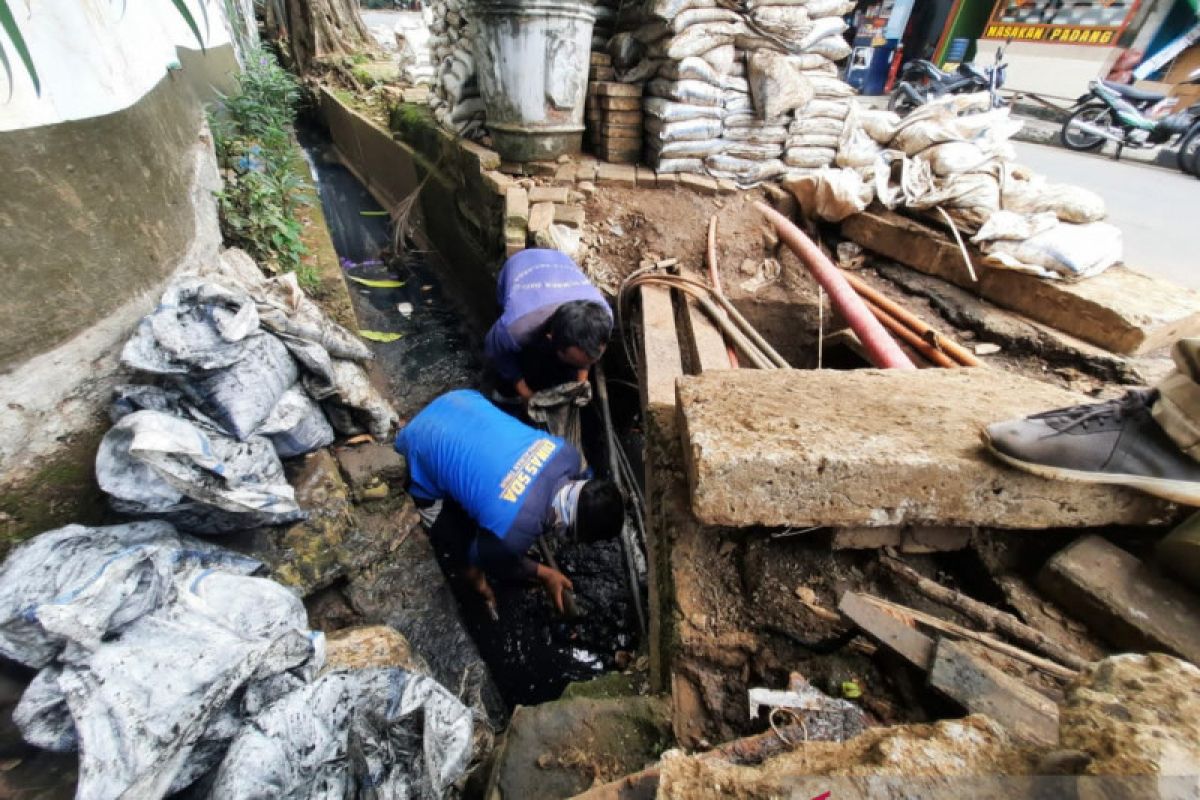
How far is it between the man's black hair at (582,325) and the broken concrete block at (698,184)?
1849 mm

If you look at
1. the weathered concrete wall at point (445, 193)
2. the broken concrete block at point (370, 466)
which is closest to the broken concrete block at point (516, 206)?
the weathered concrete wall at point (445, 193)

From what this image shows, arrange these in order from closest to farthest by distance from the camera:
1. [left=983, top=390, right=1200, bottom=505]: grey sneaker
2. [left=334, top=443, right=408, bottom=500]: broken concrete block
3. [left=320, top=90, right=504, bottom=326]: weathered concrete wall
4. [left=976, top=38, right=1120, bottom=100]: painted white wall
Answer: [left=983, top=390, right=1200, bottom=505]: grey sneaker → [left=334, top=443, right=408, bottom=500]: broken concrete block → [left=320, top=90, right=504, bottom=326]: weathered concrete wall → [left=976, top=38, right=1120, bottom=100]: painted white wall

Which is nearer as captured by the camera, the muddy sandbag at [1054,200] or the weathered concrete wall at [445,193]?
the muddy sandbag at [1054,200]

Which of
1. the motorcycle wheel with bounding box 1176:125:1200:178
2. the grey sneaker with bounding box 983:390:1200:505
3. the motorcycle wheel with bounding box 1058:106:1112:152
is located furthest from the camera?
the motorcycle wheel with bounding box 1058:106:1112:152

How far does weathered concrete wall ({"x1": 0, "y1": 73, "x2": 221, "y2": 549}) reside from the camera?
1489mm

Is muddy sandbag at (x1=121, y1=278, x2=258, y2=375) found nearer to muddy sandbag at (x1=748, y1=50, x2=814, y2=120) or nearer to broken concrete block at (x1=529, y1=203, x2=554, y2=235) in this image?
broken concrete block at (x1=529, y1=203, x2=554, y2=235)

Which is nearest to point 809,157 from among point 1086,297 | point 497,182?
point 1086,297

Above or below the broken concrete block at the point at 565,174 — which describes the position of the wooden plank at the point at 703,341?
below

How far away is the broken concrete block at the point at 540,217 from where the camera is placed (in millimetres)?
3482

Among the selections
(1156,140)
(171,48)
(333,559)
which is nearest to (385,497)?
(333,559)

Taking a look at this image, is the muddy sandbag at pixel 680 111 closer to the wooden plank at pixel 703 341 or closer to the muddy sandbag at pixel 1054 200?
the wooden plank at pixel 703 341

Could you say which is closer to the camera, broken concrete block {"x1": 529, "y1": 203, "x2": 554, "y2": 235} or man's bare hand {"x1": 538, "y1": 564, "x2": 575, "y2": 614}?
man's bare hand {"x1": 538, "y1": 564, "x2": 575, "y2": 614}

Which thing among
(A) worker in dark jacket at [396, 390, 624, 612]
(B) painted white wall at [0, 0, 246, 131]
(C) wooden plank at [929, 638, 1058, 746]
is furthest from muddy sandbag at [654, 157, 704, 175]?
(C) wooden plank at [929, 638, 1058, 746]

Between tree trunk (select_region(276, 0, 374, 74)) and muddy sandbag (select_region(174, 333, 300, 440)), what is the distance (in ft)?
36.3
